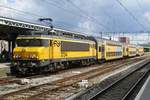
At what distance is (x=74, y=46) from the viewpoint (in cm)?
3247

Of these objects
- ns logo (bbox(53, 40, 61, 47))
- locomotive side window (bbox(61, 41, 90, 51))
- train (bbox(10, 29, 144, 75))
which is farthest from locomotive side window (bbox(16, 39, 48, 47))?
locomotive side window (bbox(61, 41, 90, 51))

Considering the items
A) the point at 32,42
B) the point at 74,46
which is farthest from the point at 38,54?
the point at 74,46

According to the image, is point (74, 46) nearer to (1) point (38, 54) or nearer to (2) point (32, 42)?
(2) point (32, 42)

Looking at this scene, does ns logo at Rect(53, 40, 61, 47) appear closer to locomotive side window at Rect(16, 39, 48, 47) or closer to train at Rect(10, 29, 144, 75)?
train at Rect(10, 29, 144, 75)

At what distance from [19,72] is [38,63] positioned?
168 cm

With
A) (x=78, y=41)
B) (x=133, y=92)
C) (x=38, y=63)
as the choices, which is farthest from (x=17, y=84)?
(x=78, y=41)

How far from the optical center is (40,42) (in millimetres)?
25469

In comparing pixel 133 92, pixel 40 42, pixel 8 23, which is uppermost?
pixel 8 23

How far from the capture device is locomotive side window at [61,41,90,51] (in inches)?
1161

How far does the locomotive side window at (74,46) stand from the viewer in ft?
96.7

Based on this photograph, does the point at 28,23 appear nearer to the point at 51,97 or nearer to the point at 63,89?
the point at 63,89

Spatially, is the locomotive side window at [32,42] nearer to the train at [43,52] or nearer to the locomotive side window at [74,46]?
the train at [43,52]

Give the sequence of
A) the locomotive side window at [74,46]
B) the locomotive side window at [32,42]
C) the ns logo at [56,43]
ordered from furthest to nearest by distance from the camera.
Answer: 1. the locomotive side window at [74,46]
2. the ns logo at [56,43]
3. the locomotive side window at [32,42]

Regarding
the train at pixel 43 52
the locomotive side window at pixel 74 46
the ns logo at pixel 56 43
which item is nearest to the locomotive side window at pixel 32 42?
the train at pixel 43 52
